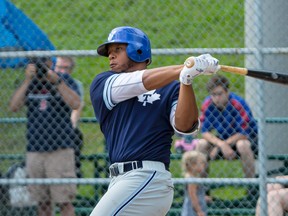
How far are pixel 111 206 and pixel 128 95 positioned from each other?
0.64 metres

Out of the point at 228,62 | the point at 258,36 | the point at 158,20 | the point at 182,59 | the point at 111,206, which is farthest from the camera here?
the point at 228,62

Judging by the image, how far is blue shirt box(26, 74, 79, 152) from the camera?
6867 mm

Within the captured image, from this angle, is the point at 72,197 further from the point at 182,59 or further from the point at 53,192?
the point at 182,59

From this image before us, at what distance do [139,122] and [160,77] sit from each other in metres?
0.35

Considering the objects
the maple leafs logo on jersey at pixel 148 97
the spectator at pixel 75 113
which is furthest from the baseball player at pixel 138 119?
the spectator at pixel 75 113

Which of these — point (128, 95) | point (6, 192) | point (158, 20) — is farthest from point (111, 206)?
point (158, 20)

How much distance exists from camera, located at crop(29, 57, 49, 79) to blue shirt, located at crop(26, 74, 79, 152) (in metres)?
0.11

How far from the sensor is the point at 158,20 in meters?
7.56

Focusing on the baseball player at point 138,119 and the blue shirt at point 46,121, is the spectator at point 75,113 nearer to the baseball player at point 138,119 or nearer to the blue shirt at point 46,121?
Answer: the blue shirt at point 46,121

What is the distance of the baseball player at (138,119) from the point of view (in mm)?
4312

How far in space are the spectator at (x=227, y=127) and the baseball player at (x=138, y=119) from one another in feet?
7.03

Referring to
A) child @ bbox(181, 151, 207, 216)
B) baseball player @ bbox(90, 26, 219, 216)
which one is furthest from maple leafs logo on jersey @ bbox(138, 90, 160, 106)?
child @ bbox(181, 151, 207, 216)

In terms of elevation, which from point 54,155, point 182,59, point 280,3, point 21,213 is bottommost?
point 21,213

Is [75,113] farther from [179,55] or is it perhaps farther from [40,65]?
[179,55]
